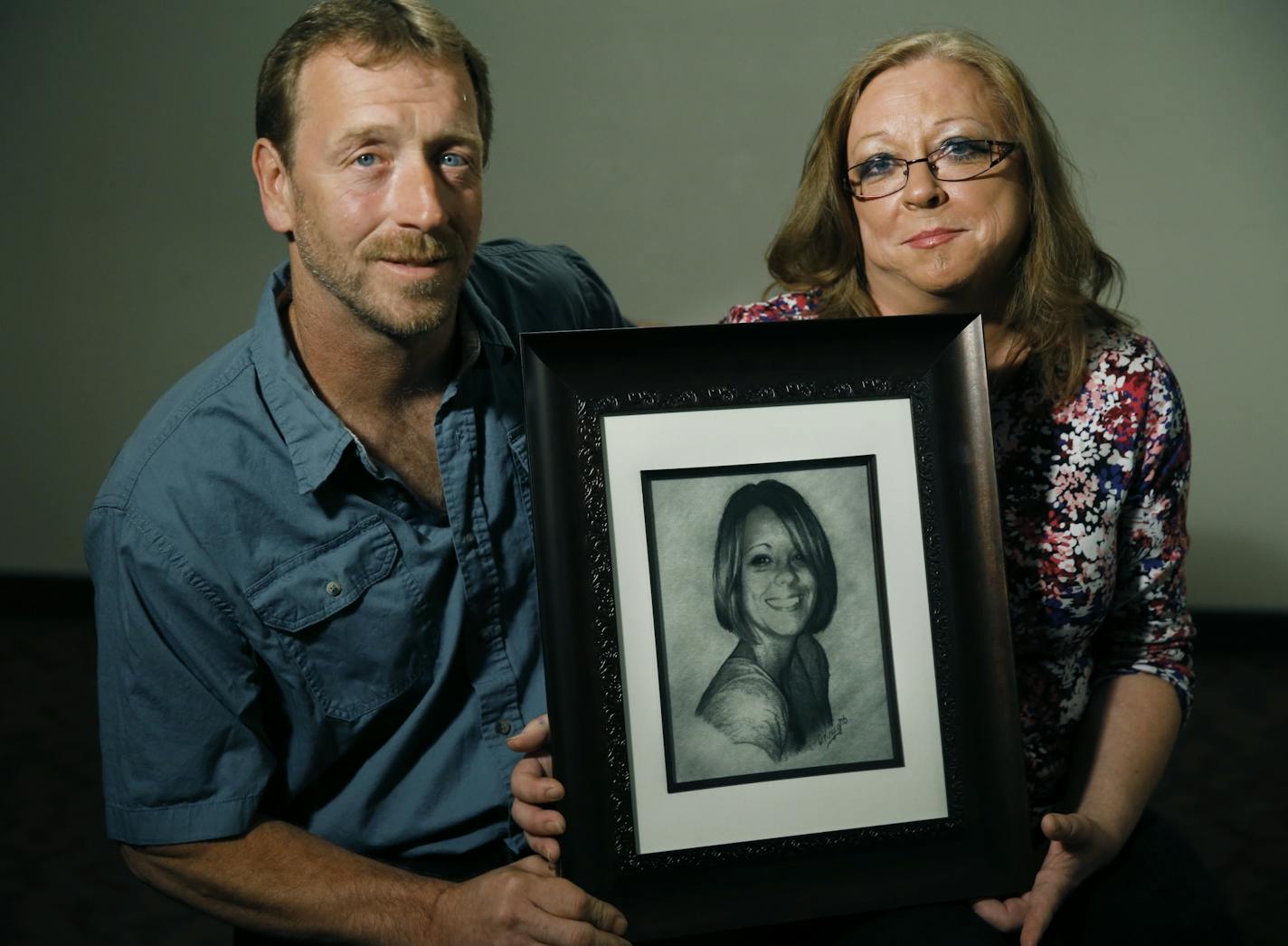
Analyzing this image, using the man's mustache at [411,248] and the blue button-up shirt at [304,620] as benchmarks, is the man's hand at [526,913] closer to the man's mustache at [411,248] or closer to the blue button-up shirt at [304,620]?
the blue button-up shirt at [304,620]

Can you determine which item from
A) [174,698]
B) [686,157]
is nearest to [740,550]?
[174,698]

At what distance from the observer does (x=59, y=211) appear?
346 centimetres

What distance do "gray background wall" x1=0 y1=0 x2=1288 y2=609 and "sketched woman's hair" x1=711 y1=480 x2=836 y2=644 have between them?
6.90 feet

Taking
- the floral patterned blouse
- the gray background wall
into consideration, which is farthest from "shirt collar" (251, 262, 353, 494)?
the gray background wall

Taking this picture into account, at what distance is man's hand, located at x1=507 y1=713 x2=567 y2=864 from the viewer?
1.12m

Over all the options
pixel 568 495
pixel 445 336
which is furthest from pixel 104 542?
pixel 568 495

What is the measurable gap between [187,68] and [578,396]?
267 cm

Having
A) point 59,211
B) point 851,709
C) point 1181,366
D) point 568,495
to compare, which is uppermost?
point 59,211

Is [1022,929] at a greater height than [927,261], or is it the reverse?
[927,261]

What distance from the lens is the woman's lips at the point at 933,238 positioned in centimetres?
132

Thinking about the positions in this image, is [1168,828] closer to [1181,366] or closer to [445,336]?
[445,336]

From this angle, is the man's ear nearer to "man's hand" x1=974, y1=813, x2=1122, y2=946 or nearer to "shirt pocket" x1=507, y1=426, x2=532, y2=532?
"shirt pocket" x1=507, y1=426, x2=532, y2=532

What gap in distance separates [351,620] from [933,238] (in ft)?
2.55

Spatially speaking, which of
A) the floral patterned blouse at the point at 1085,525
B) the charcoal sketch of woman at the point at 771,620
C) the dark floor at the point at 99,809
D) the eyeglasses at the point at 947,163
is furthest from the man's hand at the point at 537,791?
the dark floor at the point at 99,809
